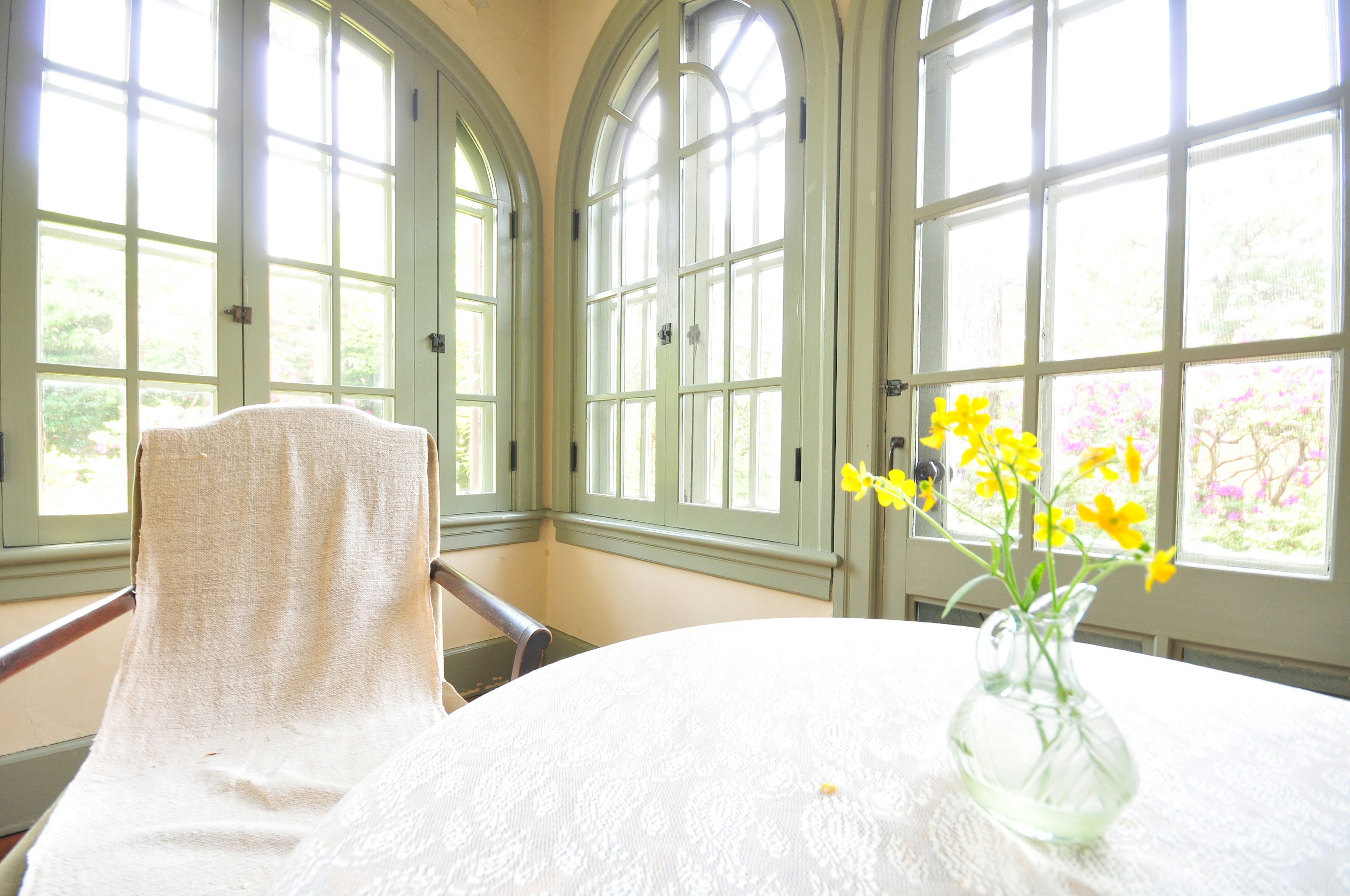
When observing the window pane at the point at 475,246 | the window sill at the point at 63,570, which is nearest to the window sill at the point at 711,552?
the window pane at the point at 475,246

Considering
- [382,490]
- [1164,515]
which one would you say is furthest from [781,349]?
[382,490]

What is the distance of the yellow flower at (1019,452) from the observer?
0.45 metres

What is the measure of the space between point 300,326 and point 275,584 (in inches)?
41.7

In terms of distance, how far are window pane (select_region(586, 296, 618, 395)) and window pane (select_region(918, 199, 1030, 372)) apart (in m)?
1.18

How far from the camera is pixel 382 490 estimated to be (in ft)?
4.15

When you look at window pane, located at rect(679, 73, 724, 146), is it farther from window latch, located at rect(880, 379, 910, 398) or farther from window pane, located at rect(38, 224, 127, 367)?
window pane, located at rect(38, 224, 127, 367)

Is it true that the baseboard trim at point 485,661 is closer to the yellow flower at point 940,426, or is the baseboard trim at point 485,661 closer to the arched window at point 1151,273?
the arched window at point 1151,273

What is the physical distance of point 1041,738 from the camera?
42cm

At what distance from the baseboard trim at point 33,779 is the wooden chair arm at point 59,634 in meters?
0.82

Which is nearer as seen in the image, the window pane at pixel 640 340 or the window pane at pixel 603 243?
the window pane at pixel 640 340

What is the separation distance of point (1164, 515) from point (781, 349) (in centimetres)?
93

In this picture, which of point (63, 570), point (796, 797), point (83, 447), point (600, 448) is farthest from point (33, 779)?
point (796, 797)

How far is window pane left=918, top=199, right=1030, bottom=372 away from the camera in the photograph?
4.24 ft

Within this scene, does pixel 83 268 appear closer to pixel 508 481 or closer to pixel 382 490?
pixel 382 490
